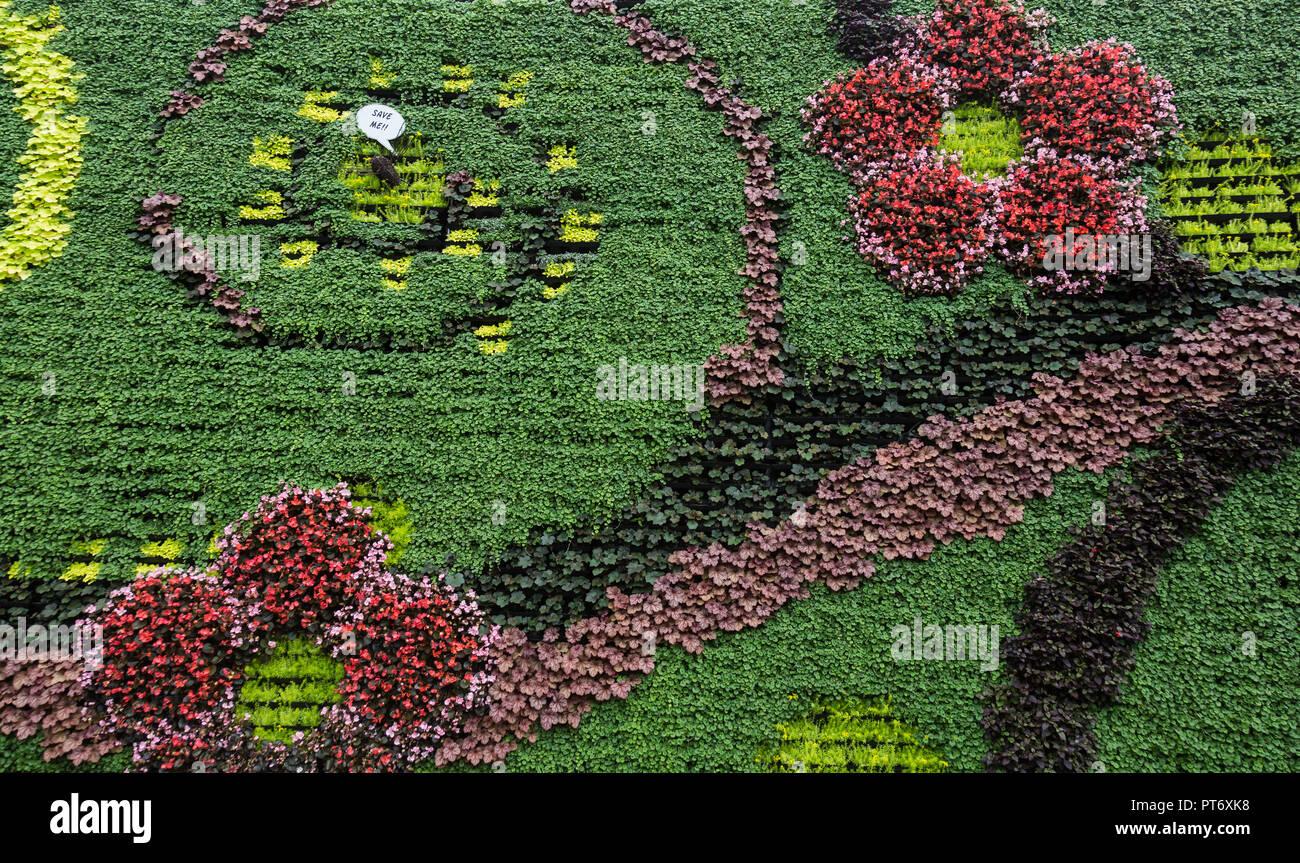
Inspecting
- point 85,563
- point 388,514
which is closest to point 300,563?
point 388,514

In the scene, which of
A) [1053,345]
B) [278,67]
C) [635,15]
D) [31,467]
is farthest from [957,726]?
[278,67]

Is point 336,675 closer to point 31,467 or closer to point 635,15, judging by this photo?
point 31,467

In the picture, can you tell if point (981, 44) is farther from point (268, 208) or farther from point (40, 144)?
point (40, 144)

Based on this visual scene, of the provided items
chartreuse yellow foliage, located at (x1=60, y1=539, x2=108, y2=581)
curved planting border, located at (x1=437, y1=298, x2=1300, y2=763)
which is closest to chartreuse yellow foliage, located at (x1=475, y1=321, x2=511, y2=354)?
curved planting border, located at (x1=437, y1=298, x2=1300, y2=763)

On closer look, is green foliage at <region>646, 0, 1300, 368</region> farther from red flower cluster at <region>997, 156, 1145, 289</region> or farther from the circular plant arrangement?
red flower cluster at <region>997, 156, 1145, 289</region>
